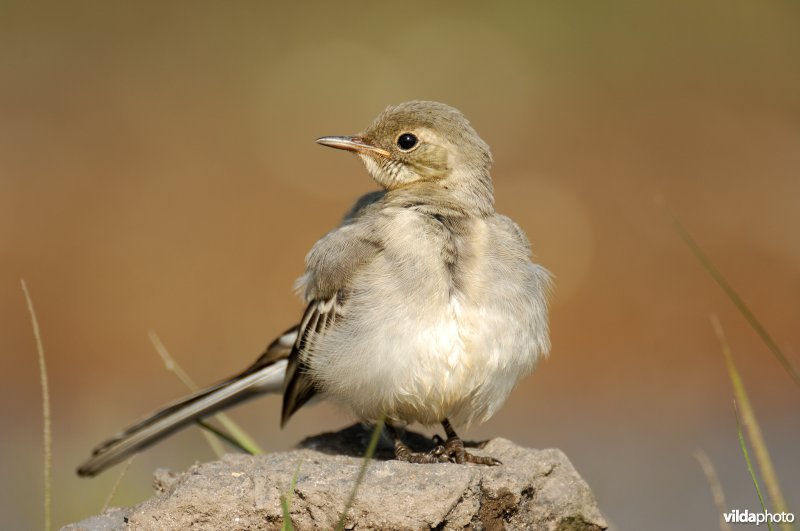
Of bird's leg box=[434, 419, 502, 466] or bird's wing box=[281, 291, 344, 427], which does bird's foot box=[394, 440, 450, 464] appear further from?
bird's wing box=[281, 291, 344, 427]

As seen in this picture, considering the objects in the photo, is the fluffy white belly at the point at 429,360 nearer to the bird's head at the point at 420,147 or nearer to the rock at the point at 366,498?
the rock at the point at 366,498

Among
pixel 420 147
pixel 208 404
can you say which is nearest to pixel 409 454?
pixel 208 404

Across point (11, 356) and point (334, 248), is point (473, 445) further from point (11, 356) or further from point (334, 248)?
point (11, 356)

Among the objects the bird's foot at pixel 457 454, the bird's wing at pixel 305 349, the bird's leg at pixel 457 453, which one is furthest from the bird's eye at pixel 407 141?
the bird's foot at pixel 457 454

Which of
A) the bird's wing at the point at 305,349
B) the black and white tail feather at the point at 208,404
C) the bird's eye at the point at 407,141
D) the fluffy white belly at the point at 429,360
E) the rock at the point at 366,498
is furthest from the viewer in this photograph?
the bird's eye at the point at 407,141

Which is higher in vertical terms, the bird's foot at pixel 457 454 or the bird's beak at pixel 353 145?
the bird's beak at pixel 353 145

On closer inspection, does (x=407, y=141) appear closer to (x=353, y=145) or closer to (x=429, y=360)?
(x=353, y=145)
